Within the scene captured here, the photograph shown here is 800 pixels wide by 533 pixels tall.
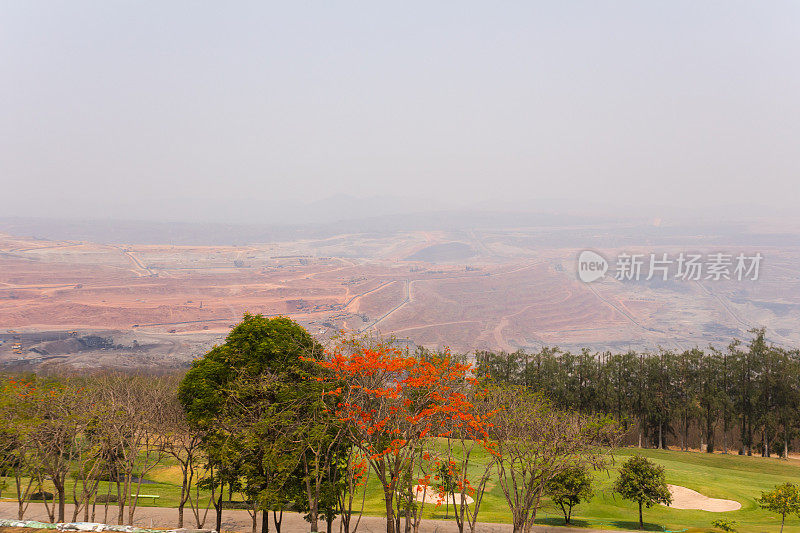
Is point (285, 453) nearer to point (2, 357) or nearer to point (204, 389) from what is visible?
point (204, 389)

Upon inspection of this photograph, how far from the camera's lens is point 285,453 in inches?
966

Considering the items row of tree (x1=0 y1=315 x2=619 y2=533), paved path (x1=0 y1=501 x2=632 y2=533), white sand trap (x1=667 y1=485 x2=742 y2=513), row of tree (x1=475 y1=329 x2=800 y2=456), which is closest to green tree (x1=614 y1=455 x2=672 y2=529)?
paved path (x1=0 y1=501 x2=632 y2=533)

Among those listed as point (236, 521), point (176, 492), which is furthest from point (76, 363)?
point (236, 521)

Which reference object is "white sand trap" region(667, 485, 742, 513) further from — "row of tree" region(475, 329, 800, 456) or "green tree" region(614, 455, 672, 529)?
"row of tree" region(475, 329, 800, 456)

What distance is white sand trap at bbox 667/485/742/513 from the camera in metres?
38.4

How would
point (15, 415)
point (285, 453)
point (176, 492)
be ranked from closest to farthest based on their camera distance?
point (285, 453)
point (15, 415)
point (176, 492)

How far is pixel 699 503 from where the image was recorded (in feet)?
129

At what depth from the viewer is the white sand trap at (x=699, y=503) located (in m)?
38.4

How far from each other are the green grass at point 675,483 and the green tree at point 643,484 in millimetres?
1781

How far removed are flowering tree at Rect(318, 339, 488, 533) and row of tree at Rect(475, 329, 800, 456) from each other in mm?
43132

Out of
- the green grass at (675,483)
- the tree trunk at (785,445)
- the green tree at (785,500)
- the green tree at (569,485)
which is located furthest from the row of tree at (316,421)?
the tree trunk at (785,445)

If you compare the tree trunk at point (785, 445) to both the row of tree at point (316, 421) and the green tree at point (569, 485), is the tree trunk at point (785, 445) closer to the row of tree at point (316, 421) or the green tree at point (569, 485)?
the green tree at point (569, 485)

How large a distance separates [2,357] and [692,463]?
213 m

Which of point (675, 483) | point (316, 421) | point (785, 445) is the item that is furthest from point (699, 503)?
point (785, 445)
